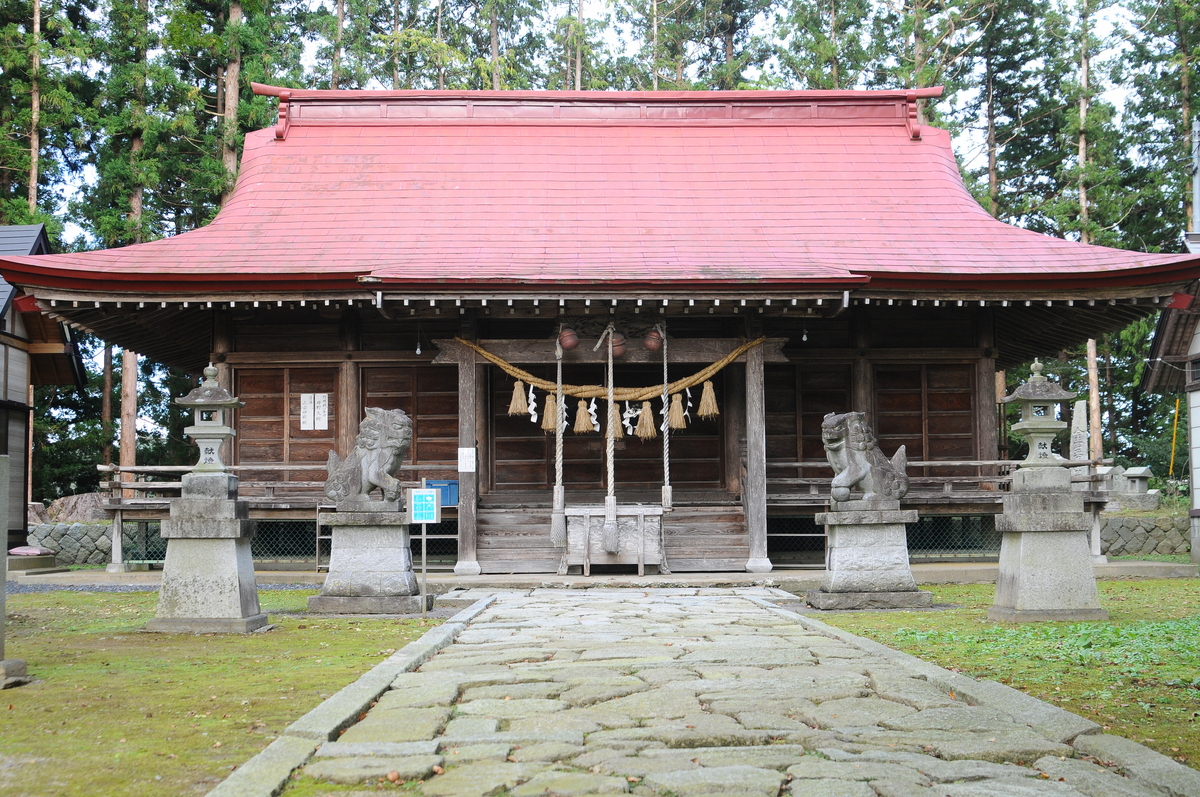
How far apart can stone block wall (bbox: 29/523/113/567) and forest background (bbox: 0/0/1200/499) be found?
5650mm

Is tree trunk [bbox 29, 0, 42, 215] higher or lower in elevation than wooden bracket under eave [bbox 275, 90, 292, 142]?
higher

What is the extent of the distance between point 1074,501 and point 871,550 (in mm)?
1913

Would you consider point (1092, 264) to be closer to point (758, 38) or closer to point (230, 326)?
point (230, 326)

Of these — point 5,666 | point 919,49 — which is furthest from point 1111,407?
point 5,666

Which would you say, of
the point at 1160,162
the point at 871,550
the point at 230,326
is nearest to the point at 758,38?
the point at 1160,162

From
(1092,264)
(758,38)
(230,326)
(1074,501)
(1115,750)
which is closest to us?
(1115,750)

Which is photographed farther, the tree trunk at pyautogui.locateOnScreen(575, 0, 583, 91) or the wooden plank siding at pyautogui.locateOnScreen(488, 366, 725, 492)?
the tree trunk at pyautogui.locateOnScreen(575, 0, 583, 91)

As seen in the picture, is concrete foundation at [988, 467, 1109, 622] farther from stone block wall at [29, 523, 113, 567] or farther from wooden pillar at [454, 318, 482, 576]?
stone block wall at [29, 523, 113, 567]

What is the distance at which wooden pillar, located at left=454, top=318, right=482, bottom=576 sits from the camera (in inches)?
500

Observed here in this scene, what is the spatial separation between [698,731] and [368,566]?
Result: 560cm

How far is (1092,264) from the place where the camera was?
1340 centimetres

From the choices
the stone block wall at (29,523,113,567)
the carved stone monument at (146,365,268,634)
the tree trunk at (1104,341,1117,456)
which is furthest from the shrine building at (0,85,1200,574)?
the tree trunk at (1104,341,1117,456)

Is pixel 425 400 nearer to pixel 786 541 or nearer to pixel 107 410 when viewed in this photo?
pixel 786 541

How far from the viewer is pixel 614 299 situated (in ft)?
40.4
